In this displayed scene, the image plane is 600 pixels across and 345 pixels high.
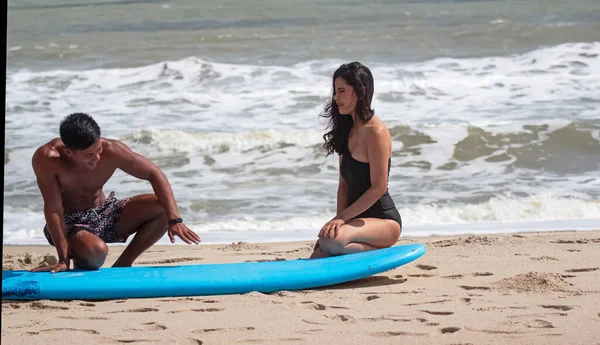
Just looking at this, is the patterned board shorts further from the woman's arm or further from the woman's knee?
the woman's arm

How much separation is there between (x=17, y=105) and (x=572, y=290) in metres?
8.75

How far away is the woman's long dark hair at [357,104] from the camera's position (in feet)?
12.6

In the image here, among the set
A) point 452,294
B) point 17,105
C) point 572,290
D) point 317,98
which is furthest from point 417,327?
point 17,105

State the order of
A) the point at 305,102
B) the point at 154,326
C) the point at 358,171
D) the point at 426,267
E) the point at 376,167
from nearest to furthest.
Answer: the point at 154,326, the point at 376,167, the point at 358,171, the point at 426,267, the point at 305,102

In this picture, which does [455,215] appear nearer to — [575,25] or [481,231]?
[481,231]

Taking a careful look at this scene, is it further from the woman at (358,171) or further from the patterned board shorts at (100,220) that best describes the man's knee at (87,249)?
the woman at (358,171)

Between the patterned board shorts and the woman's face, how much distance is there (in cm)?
113

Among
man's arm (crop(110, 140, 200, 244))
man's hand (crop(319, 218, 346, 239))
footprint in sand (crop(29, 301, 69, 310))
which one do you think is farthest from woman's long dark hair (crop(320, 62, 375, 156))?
footprint in sand (crop(29, 301, 69, 310))

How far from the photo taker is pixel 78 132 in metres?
3.49

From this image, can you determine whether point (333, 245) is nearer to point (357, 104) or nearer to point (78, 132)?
point (357, 104)

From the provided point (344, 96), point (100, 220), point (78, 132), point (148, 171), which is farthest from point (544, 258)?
point (78, 132)

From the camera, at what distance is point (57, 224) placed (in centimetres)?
360

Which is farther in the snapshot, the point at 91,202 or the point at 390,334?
the point at 91,202

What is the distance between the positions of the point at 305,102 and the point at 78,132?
7.18 meters
